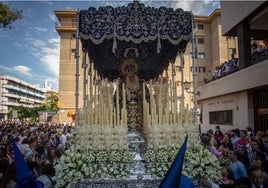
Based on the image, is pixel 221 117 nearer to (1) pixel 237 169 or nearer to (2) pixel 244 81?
(2) pixel 244 81

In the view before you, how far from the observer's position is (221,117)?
17.0 metres

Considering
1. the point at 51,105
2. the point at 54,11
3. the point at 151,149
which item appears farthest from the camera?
the point at 51,105

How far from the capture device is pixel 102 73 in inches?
409

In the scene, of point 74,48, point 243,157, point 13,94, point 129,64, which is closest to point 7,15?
point 129,64

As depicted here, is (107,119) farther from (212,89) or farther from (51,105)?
(51,105)

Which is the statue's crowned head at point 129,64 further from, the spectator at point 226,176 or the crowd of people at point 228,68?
the crowd of people at point 228,68

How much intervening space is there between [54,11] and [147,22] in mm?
30111

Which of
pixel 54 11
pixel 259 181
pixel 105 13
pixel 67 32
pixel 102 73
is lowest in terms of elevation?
pixel 259 181

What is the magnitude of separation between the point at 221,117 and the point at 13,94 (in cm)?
8100

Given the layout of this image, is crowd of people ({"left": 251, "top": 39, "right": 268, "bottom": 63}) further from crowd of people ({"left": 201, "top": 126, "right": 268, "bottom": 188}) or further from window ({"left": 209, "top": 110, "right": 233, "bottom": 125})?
crowd of people ({"left": 201, "top": 126, "right": 268, "bottom": 188})

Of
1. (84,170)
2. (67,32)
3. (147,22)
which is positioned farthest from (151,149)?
(67,32)

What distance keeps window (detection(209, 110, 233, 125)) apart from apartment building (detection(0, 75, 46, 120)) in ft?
210

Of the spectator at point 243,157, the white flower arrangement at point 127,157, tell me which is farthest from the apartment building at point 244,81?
the white flower arrangement at point 127,157

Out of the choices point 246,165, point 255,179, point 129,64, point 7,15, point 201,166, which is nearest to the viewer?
point 255,179
